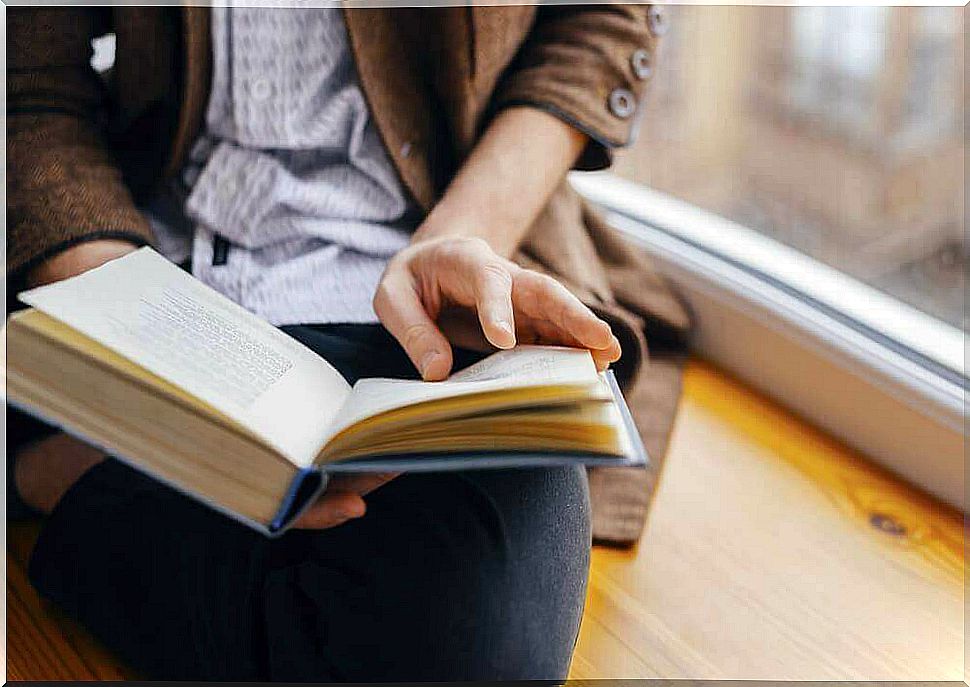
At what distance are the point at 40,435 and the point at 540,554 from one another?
1.51 ft

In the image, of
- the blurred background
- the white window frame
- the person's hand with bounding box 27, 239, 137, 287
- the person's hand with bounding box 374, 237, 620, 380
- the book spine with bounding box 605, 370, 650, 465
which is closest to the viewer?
the book spine with bounding box 605, 370, 650, 465

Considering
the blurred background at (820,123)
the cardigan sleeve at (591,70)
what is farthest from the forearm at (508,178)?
the blurred background at (820,123)

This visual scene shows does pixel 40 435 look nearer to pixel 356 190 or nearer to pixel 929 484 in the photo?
pixel 356 190

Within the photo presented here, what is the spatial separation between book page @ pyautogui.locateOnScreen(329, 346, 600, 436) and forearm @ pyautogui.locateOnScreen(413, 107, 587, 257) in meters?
0.19

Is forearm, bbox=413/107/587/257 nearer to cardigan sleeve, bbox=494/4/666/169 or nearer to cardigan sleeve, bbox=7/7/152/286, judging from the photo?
cardigan sleeve, bbox=494/4/666/169

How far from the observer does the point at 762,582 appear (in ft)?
2.79

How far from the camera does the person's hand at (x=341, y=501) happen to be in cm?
60

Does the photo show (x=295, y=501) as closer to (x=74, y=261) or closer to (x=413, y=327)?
(x=413, y=327)

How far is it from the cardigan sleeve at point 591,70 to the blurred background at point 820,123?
656mm

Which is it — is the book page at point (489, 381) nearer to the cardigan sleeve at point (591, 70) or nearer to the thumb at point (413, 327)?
the thumb at point (413, 327)

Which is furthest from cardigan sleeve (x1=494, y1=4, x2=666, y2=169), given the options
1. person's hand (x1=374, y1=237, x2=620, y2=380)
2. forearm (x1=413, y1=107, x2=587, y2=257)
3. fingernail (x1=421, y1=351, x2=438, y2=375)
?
fingernail (x1=421, y1=351, x2=438, y2=375)

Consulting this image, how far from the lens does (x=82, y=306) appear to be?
57cm

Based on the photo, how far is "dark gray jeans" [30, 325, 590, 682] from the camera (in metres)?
0.63

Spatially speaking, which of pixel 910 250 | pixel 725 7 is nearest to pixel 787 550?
pixel 910 250
